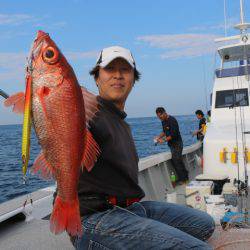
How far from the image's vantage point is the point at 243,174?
768 centimetres

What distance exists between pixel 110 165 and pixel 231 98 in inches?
310

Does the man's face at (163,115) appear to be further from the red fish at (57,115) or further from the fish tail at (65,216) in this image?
the red fish at (57,115)

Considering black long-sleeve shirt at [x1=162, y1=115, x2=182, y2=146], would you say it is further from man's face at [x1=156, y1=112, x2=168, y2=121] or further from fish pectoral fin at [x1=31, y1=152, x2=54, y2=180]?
fish pectoral fin at [x1=31, y1=152, x2=54, y2=180]

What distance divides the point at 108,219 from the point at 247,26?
29.4 ft

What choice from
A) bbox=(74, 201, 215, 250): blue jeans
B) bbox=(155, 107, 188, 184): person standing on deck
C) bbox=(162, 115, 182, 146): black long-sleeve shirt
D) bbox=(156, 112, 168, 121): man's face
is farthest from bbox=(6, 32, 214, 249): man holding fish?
bbox=(156, 112, 168, 121): man's face

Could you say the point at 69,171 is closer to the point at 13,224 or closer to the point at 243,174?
the point at 13,224

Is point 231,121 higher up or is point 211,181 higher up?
point 231,121

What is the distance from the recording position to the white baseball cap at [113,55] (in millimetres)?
3119

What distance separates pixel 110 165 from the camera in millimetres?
2947

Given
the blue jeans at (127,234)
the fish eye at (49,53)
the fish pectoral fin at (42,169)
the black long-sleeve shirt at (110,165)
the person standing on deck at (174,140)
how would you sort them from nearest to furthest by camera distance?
the fish eye at (49,53), the fish pectoral fin at (42,169), the blue jeans at (127,234), the black long-sleeve shirt at (110,165), the person standing on deck at (174,140)

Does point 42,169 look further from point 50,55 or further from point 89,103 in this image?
point 50,55

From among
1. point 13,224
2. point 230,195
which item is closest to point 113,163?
point 13,224

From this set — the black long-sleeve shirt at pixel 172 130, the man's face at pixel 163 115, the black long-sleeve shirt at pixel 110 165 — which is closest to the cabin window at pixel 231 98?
the black long-sleeve shirt at pixel 172 130

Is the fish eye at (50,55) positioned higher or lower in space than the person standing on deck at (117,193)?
higher
